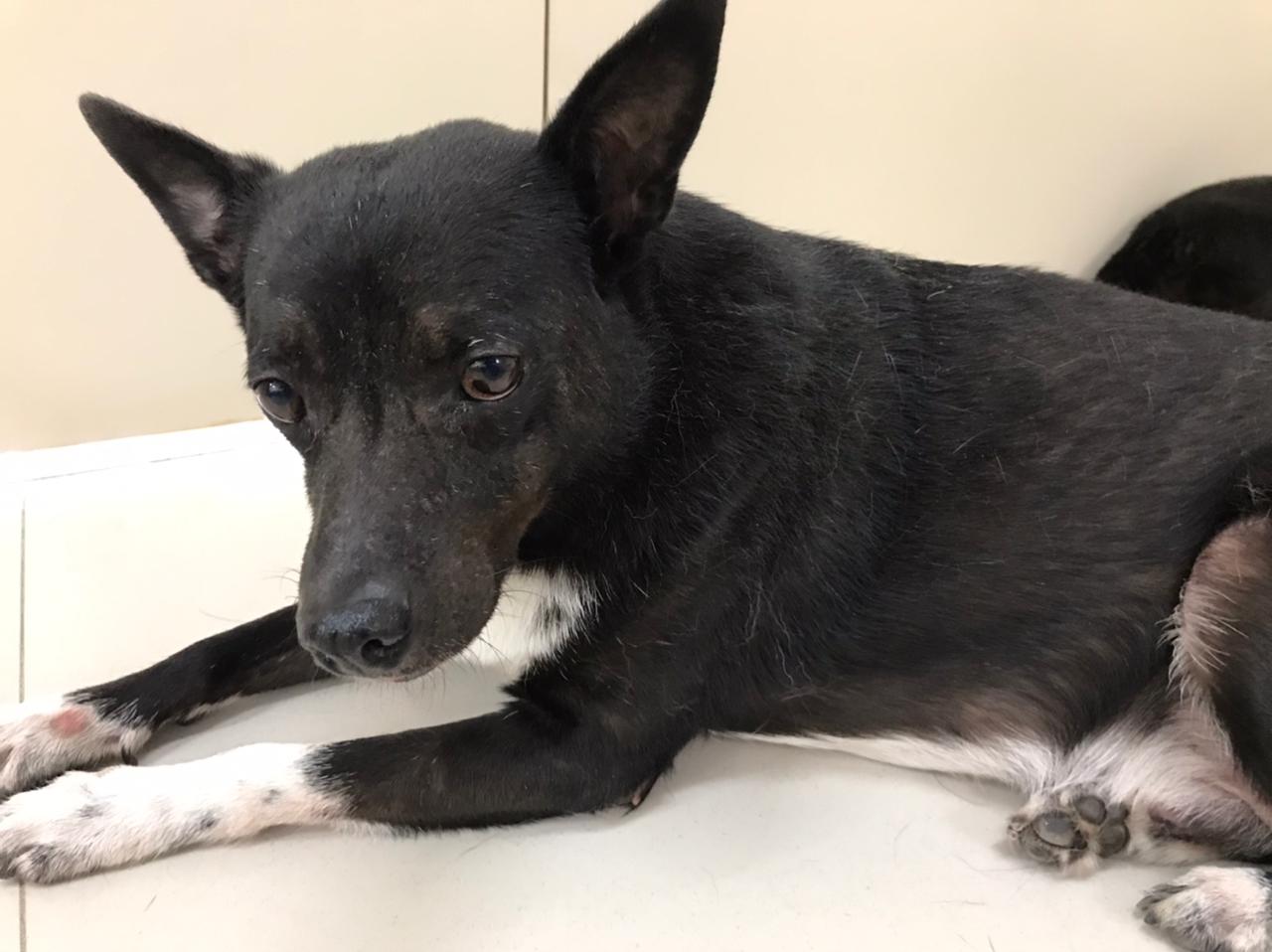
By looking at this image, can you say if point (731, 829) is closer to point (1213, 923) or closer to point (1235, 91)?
point (1213, 923)

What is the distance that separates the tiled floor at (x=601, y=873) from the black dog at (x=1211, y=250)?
6.42 feet

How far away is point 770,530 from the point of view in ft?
5.08

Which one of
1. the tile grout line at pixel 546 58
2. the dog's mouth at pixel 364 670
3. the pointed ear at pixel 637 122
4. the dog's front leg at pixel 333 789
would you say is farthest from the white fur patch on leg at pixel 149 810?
the tile grout line at pixel 546 58

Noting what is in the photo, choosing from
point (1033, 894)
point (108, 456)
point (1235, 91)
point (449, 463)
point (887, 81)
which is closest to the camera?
point (449, 463)

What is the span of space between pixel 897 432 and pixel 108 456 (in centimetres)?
189

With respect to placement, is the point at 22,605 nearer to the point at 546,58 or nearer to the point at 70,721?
the point at 70,721

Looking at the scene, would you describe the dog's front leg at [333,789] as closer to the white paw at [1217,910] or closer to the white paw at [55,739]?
the white paw at [55,739]

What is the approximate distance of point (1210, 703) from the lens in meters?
1.53

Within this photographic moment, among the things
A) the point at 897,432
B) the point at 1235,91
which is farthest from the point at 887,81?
the point at 897,432

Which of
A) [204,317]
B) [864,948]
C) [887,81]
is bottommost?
[864,948]

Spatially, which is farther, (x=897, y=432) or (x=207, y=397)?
(x=207, y=397)

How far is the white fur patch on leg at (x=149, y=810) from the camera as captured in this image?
4.82 feet

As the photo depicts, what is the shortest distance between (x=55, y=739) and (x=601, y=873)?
34.6 inches

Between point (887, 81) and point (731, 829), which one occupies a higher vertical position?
point (887, 81)
